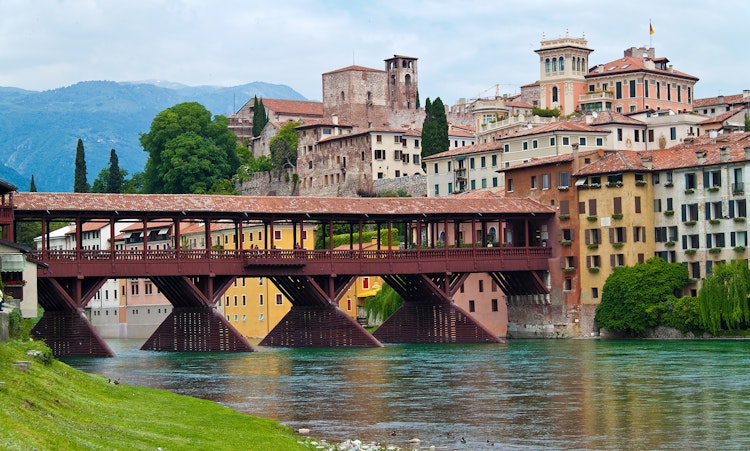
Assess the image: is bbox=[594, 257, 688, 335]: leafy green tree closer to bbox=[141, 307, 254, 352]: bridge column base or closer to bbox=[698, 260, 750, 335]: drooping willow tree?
bbox=[698, 260, 750, 335]: drooping willow tree

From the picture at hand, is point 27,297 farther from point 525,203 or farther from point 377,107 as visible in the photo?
point 377,107

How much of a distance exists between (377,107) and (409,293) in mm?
86329

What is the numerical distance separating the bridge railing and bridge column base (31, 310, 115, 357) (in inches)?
115

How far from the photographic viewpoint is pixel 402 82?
167625 millimetres

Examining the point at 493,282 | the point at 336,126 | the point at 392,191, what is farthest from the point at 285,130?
the point at 493,282

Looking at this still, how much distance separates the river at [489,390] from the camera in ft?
105

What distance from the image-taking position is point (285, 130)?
152 meters

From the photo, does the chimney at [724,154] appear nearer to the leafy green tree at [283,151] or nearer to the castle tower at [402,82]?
the leafy green tree at [283,151]

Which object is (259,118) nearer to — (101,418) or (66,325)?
(66,325)

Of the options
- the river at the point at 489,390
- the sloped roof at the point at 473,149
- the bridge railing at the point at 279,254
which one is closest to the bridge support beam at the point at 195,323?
the bridge railing at the point at 279,254

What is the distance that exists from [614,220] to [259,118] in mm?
96770

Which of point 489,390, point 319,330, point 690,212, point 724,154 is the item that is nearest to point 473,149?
point 690,212

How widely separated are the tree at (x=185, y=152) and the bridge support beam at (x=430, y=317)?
56.2 m

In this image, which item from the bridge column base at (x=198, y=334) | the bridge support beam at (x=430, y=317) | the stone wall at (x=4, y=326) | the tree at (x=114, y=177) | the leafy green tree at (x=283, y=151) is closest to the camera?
the stone wall at (x=4, y=326)
